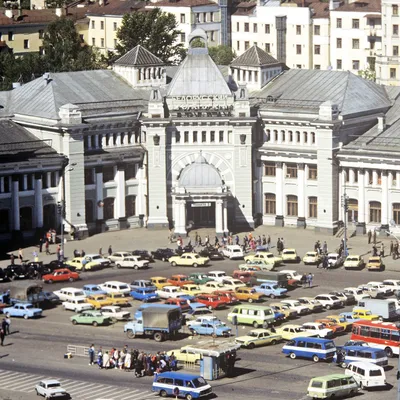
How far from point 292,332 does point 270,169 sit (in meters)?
54.9

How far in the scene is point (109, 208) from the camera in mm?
198875

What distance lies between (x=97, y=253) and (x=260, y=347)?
43.4m

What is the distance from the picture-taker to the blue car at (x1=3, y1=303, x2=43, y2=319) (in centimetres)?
15662

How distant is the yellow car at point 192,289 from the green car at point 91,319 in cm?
1111

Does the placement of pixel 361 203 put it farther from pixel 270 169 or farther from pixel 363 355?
pixel 363 355

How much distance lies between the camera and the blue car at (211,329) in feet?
484

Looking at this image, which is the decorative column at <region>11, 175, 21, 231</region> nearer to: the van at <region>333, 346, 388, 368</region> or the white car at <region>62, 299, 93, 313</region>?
the white car at <region>62, 299, 93, 313</region>

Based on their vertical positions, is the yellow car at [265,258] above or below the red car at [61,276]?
above

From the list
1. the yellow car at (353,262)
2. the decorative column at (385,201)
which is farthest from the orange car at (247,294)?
the decorative column at (385,201)

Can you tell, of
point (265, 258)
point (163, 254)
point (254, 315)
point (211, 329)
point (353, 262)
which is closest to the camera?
point (211, 329)

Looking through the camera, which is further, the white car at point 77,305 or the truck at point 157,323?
the white car at point 77,305

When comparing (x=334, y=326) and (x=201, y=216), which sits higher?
(x=201, y=216)

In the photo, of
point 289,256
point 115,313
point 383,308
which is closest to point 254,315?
point 383,308

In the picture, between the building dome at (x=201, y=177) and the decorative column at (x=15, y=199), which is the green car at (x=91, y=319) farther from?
the building dome at (x=201, y=177)
